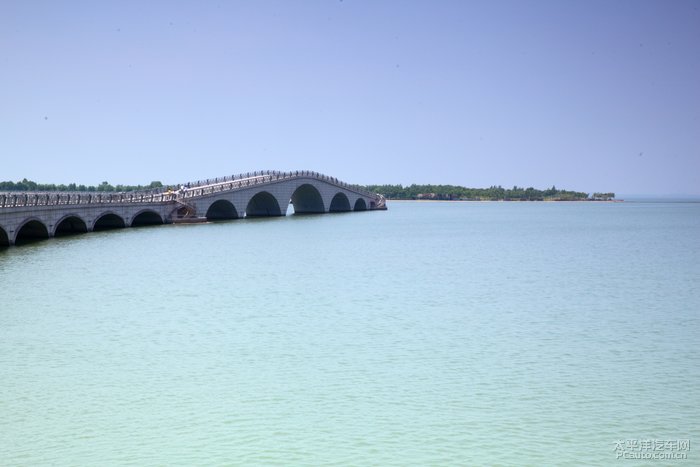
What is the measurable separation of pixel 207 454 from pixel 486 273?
2504cm

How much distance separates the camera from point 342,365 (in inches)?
664

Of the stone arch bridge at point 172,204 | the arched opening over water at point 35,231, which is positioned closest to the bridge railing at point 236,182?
the stone arch bridge at point 172,204

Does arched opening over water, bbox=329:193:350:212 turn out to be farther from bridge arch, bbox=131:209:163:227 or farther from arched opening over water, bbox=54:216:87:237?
arched opening over water, bbox=54:216:87:237

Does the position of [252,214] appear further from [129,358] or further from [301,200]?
[129,358]

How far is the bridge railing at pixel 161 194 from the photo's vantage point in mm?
48188

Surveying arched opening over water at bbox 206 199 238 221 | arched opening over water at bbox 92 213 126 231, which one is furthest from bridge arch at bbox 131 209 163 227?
arched opening over water at bbox 206 199 238 221

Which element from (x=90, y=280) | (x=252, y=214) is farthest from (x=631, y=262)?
(x=252, y=214)

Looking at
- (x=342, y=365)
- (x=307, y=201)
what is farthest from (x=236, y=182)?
(x=342, y=365)

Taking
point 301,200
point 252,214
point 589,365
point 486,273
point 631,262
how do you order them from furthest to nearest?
1. point 301,200
2. point 252,214
3. point 631,262
4. point 486,273
5. point 589,365

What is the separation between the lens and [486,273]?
3497 centimetres

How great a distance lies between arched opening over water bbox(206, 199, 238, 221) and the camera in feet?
278

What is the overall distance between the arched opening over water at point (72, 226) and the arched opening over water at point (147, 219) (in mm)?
13094

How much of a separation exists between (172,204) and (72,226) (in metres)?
15.7

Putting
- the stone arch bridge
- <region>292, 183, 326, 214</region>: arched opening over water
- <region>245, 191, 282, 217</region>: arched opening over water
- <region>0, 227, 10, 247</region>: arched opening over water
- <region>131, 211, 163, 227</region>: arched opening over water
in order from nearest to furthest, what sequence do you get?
<region>0, 227, 10, 247</region>: arched opening over water
the stone arch bridge
<region>131, 211, 163, 227</region>: arched opening over water
<region>245, 191, 282, 217</region>: arched opening over water
<region>292, 183, 326, 214</region>: arched opening over water
